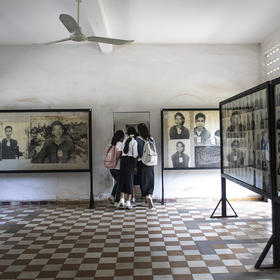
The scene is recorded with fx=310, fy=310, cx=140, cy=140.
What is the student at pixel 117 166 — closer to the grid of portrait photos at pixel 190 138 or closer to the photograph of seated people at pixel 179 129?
the grid of portrait photos at pixel 190 138

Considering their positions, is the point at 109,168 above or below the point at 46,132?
below

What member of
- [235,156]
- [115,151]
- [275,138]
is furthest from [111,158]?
[275,138]

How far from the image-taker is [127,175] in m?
7.57

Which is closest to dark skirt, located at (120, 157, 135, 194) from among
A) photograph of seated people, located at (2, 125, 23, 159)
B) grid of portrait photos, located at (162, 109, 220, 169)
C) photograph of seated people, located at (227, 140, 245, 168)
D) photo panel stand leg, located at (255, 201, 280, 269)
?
grid of portrait photos, located at (162, 109, 220, 169)

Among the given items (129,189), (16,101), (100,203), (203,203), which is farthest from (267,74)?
(16,101)

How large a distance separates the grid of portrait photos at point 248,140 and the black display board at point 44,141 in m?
3.70

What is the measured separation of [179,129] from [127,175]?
6.28 ft

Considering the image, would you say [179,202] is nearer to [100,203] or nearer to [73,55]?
[100,203]

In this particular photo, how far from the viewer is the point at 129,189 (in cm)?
754

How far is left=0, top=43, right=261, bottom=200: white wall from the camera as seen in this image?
8.54 m

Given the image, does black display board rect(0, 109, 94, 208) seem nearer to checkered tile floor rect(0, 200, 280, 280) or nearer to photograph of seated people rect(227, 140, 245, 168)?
checkered tile floor rect(0, 200, 280, 280)

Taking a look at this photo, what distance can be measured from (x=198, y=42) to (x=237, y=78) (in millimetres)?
1486

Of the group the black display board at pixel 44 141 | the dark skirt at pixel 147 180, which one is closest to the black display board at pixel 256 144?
the dark skirt at pixel 147 180

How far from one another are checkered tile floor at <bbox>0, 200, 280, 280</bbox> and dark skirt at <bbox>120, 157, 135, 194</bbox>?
1.80 feet
